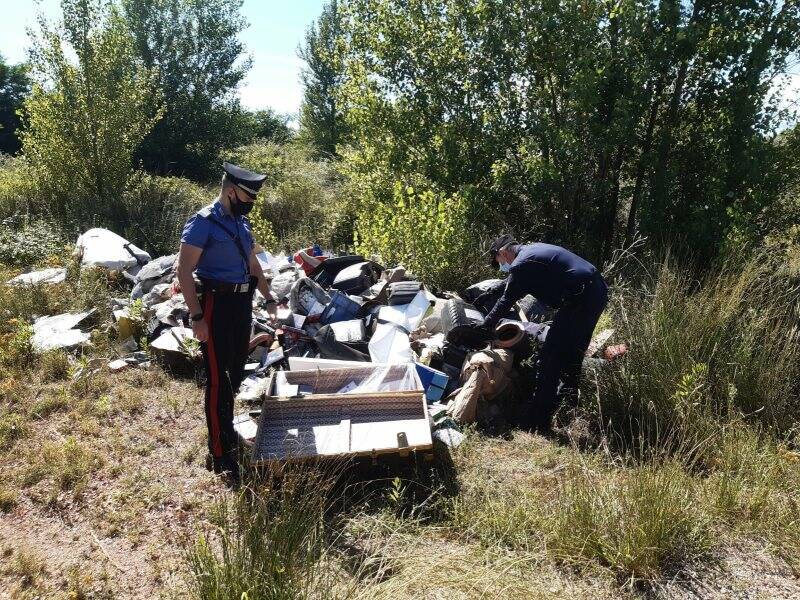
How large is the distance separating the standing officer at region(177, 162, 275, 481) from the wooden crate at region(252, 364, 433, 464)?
0.32 meters

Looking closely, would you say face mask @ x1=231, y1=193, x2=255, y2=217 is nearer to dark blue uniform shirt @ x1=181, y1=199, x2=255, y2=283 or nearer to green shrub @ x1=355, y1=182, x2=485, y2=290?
dark blue uniform shirt @ x1=181, y1=199, x2=255, y2=283

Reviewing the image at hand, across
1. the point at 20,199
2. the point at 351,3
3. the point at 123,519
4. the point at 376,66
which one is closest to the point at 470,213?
the point at 376,66

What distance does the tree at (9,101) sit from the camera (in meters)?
23.7

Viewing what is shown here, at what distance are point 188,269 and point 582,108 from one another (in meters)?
5.26

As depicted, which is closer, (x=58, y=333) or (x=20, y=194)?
(x=58, y=333)

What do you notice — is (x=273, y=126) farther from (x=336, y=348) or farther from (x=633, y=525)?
(x=633, y=525)

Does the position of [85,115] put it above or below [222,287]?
above

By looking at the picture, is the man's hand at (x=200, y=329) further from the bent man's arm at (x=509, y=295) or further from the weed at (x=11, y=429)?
the bent man's arm at (x=509, y=295)

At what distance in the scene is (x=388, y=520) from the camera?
10.7ft

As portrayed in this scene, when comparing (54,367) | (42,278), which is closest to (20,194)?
(42,278)

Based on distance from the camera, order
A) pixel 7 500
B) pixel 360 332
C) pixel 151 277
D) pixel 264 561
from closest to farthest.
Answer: pixel 264 561 < pixel 7 500 < pixel 360 332 < pixel 151 277

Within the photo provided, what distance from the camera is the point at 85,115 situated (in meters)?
10.3

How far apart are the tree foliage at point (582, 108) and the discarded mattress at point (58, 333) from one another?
4692 millimetres

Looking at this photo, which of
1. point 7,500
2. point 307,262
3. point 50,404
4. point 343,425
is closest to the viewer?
point 7,500
